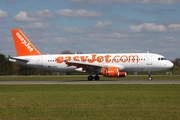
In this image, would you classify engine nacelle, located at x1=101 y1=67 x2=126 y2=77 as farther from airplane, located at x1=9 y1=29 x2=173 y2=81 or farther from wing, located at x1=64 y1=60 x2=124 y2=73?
wing, located at x1=64 y1=60 x2=124 y2=73

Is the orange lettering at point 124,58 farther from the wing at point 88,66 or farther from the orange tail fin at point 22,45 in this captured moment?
the orange tail fin at point 22,45

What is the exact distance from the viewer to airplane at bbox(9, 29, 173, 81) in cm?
5106

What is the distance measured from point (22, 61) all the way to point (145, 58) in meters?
18.3

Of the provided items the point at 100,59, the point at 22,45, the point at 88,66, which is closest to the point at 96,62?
the point at 100,59

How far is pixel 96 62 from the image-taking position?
52.8 metres

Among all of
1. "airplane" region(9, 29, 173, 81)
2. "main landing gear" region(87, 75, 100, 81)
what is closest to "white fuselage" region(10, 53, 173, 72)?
"airplane" region(9, 29, 173, 81)

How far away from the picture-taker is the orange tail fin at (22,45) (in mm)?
57344

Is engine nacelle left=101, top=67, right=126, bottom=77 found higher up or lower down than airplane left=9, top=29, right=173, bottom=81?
lower down

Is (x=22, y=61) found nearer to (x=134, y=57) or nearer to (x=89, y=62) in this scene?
(x=89, y=62)

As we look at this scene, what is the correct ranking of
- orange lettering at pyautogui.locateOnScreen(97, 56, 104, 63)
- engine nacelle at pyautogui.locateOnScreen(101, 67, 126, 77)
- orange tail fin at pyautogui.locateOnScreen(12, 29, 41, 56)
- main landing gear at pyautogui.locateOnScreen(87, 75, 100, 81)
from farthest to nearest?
orange tail fin at pyautogui.locateOnScreen(12, 29, 41, 56) → main landing gear at pyautogui.locateOnScreen(87, 75, 100, 81) → orange lettering at pyautogui.locateOnScreen(97, 56, 104, 63) → engine nacelle at pyautogui.locateOnScreen(101, 67, 126, 77)

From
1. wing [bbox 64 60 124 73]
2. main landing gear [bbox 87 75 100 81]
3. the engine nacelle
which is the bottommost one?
main landing gear [bbox 87 75 100 81]

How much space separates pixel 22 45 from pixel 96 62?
1234 cm
